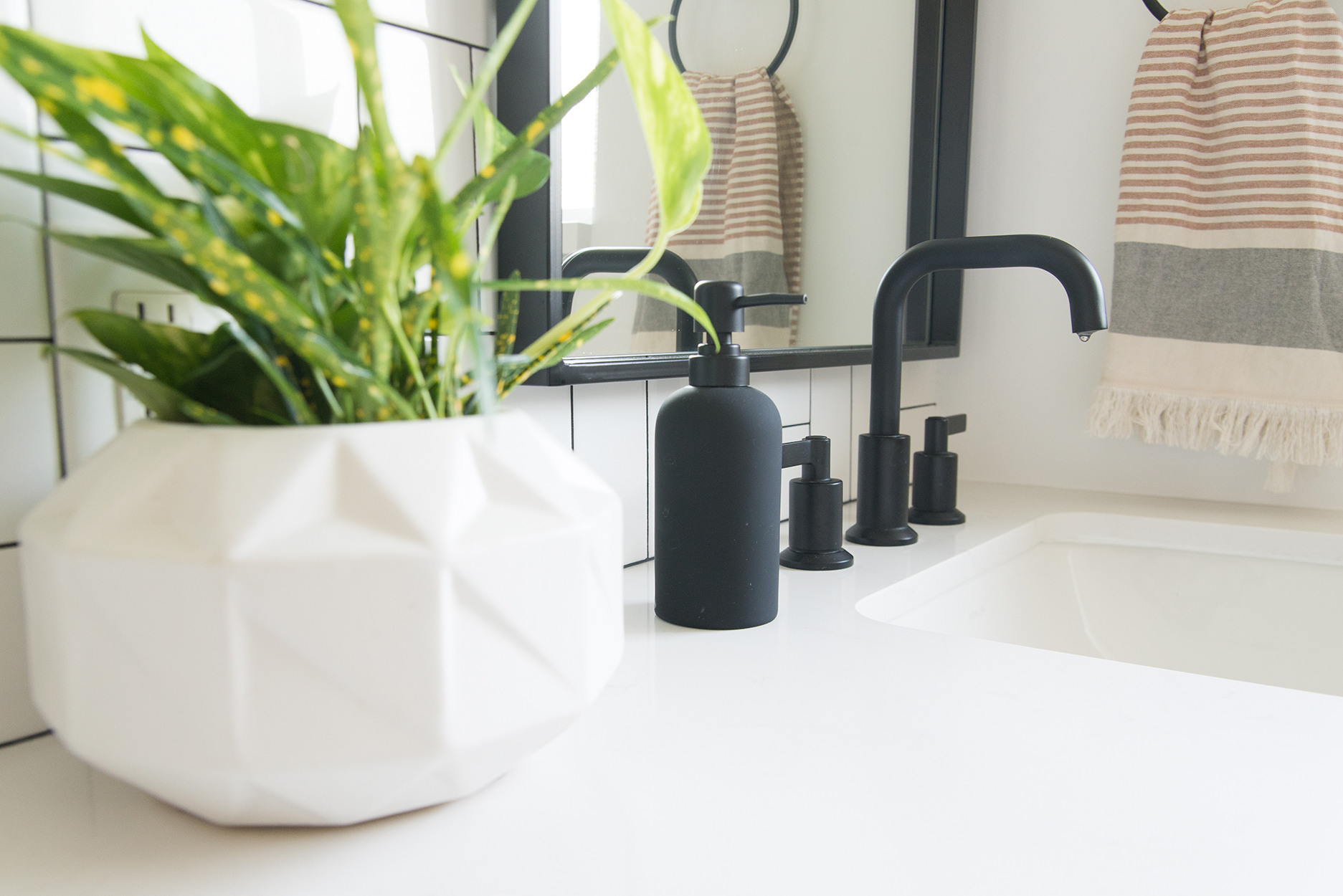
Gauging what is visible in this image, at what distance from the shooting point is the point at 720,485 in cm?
62

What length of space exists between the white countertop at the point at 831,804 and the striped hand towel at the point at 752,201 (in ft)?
1.35

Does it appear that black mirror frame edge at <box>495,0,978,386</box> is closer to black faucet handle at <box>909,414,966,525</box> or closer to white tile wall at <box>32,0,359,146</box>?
black faucet handle at <box>909,414,966,525</box>

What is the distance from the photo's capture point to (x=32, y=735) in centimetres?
48

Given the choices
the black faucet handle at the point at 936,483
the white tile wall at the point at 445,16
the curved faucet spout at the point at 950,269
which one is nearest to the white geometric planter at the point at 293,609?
the white tile wall at the point at 445,16

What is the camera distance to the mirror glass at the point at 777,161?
2.47ft

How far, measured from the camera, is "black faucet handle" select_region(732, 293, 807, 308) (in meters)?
0.64

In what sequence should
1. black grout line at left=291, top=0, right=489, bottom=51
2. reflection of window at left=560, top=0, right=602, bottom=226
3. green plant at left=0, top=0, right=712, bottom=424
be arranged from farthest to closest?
reflection of window at left=560, top=0, right=602, bottom=226 → black grout line at left=291, top=0, right=489, bottom=51 → green plant at left=0, top=0, right=712, bottom=424

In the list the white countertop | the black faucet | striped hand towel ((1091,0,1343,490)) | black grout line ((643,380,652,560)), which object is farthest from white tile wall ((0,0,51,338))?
striped hand towel ((1091,0,1343,490))

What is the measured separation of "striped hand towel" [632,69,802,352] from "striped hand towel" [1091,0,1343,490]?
0.43m

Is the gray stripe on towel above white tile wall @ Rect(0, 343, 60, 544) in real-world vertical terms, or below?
above

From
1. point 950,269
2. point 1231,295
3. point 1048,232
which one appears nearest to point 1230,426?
point 1231,295

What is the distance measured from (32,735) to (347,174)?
1.16 feet

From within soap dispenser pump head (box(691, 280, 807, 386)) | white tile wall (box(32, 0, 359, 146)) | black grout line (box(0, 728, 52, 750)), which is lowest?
black grout line (box(0, 728, 52, 750))

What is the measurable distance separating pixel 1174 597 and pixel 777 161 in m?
0.65
